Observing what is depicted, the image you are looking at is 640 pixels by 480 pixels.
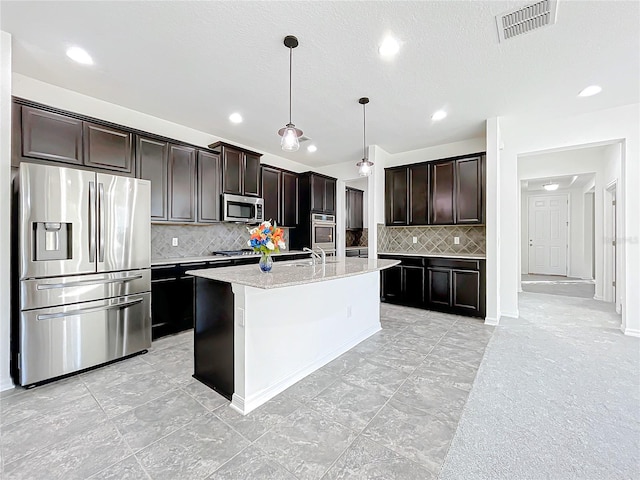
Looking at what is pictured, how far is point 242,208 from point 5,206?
2.59 meters

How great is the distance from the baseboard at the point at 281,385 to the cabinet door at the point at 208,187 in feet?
8.41

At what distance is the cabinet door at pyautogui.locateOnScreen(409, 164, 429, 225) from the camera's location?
4969 mm

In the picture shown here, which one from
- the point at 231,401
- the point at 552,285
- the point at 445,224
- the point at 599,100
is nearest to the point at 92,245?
the point at 231,401

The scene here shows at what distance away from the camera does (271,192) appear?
513 cm

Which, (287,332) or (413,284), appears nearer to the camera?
(287,332)

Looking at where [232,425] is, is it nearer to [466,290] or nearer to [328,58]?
[328,58]

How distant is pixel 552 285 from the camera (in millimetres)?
6832

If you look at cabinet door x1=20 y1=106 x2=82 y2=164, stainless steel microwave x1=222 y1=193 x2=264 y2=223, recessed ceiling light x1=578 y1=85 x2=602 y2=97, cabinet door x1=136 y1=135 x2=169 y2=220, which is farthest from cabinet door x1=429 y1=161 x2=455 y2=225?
cabinet door x1=20 y1=106 x2=82 y2=164

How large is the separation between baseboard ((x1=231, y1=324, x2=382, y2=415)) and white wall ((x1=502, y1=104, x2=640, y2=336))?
2.88 metres

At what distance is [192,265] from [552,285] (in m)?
7.94

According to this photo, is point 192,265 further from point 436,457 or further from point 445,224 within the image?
point 445,224

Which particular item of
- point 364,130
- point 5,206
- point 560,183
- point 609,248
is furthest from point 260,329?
point 560,183

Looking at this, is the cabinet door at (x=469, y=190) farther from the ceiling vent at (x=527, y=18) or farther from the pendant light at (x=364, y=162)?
the ceiling vent at (x=527, y=18)

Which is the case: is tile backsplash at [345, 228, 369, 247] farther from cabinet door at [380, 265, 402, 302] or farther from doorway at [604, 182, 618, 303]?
doorway at [604, 182, 618, 303]
